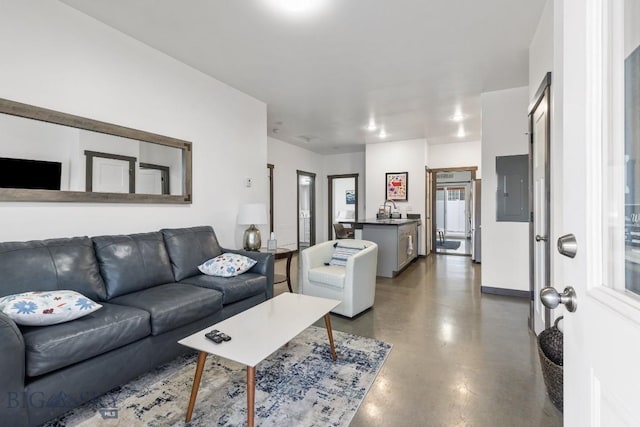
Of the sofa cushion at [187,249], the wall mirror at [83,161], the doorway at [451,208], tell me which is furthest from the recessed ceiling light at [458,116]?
the sofa cushion at [187,249]

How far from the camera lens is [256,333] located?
1734 millimetres

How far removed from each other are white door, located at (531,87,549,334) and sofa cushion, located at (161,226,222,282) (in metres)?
2.92

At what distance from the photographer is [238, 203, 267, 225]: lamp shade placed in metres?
3.58

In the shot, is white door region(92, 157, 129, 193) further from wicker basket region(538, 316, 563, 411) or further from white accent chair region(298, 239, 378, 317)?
wicker basket region(538, 316, 563, 411)

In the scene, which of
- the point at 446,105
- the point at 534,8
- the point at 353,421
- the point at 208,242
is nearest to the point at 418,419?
the point at 353,421

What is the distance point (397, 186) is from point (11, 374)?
20.4 feet

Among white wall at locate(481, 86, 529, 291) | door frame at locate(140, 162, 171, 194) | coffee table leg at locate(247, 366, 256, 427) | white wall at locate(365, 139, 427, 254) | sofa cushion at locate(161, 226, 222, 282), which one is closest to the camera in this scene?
coffee table leg at locate(247, 366, 256, 427)

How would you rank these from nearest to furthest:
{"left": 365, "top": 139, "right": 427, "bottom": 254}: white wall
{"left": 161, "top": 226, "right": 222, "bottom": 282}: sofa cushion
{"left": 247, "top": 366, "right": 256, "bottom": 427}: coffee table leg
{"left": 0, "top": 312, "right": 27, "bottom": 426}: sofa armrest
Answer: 1. {"left": 0, "top": 312, "right": 27, "bottom": 426}: sofa armrest
2. {"left": 247, "top": 366, "right": 256, "bottom": 427}: coffee table leg
3. {"left": 161, "top": 226, "right": 222, "bottom": 282}: sofa cushion
4. {"left": 365, "top": 139, "right": 427, "bottom": 254}: white wall

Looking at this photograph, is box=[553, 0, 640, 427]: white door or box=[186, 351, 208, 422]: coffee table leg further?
box=[186, 351, 208, 422]: coffee table leg

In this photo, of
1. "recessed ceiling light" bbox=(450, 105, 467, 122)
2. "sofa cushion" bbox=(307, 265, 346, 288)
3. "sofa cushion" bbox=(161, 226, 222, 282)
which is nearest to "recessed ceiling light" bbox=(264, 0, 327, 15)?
"sofa cushion" bbox=(161, 226, 222, 282)

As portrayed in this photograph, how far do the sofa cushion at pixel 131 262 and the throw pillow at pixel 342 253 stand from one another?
1737 millimetres

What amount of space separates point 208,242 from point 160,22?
1989 millimetres

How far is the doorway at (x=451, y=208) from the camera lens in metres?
7.03

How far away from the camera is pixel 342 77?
3.52m
